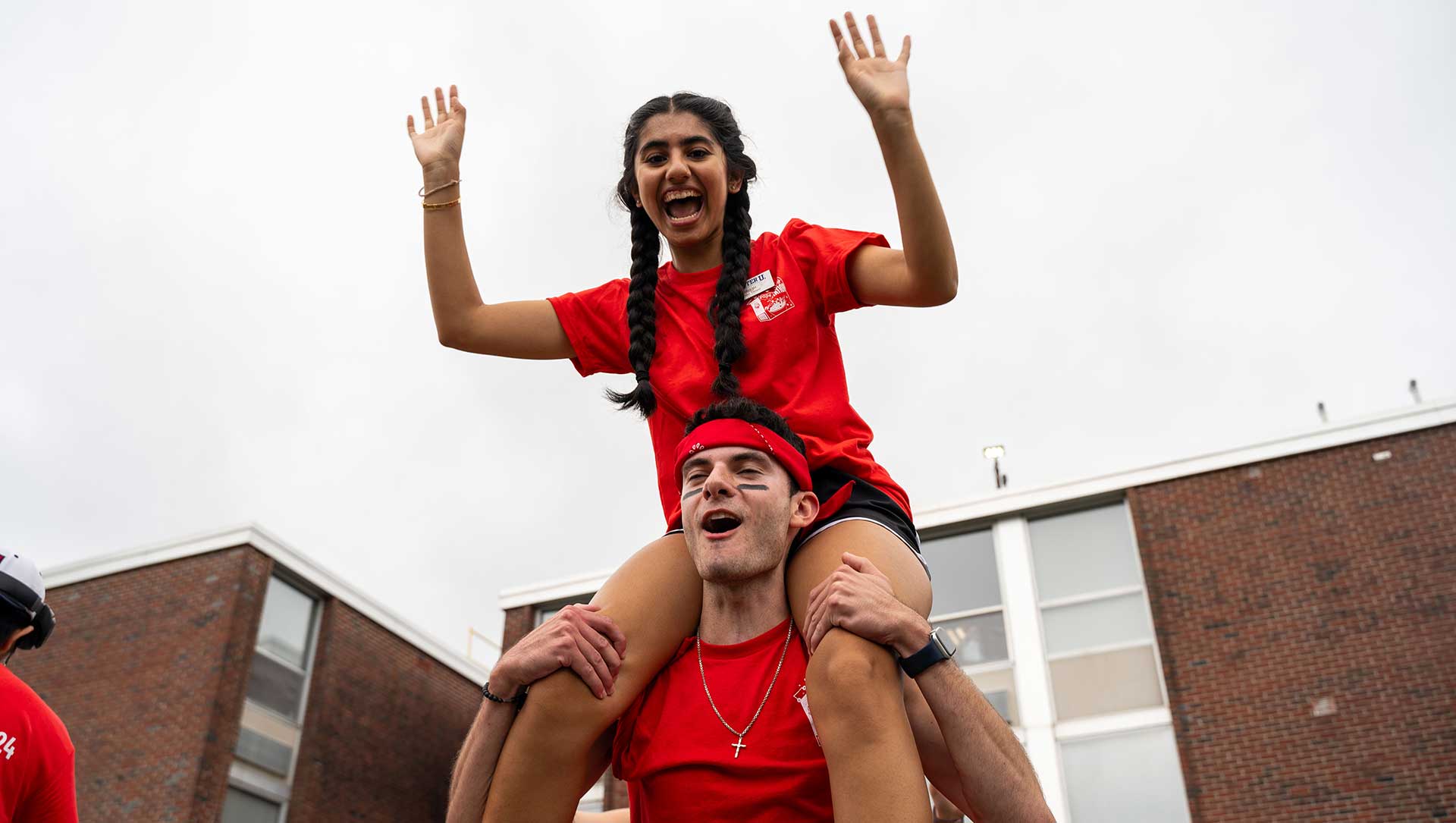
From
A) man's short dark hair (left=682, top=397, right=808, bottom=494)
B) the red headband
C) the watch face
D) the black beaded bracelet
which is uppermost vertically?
man's short dark hair (left=682, top=397, right=808, bottom=494)

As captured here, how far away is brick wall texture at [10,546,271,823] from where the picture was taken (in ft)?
52.6

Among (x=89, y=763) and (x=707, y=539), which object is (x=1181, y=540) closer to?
(x=707, y=539)

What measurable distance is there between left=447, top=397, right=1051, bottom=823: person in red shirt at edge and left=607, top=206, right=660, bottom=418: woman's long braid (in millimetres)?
194

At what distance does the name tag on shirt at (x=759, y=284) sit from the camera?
10.4 feet

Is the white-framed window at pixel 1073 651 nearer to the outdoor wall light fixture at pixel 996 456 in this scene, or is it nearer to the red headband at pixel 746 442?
the outdoor wall light fixture at pixel 996 456

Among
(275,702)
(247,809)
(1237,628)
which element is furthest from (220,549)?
(1237,628)

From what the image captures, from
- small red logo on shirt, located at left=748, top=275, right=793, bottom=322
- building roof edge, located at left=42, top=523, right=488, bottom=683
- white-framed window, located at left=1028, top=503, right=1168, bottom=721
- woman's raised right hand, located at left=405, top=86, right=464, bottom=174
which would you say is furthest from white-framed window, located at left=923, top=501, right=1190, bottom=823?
woman's raised right hand, located at left=405, top=86, right=464, bottom=174

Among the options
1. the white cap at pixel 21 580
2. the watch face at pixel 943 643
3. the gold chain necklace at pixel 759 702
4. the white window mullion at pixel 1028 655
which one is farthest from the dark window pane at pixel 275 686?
the watch face at pixel 943 643

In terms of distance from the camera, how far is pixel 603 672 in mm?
2822

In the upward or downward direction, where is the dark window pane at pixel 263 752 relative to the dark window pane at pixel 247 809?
upward

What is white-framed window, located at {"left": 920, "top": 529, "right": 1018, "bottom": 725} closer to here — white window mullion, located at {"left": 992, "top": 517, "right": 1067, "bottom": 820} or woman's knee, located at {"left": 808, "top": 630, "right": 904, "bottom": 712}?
white window mullion, located at {"left": 992, "top": 517, "right": 1067, "bottom": 820}

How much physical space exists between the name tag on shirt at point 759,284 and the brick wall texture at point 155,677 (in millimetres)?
15344

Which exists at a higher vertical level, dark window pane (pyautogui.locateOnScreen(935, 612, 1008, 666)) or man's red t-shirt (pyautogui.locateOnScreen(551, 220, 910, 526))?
dark window pane (pyautogui.locateOnScreen(935, 612, 1008, 666))

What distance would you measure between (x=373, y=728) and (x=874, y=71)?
18899mm
